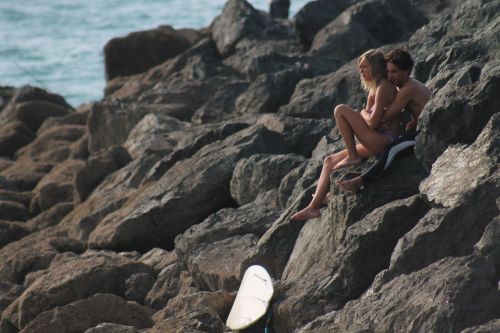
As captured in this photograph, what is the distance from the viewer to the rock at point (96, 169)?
1995 centimetres

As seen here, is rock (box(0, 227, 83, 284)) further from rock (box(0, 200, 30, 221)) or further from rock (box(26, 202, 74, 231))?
rock (box(0, 200, 30, 221))

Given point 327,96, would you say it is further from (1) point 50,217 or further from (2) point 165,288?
(2) point 165,288

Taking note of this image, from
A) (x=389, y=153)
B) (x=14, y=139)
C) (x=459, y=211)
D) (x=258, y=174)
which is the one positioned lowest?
(x=14, y=139)

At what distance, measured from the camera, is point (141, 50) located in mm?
33844

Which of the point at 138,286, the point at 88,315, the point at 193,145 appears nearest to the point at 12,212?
the point at 193,145

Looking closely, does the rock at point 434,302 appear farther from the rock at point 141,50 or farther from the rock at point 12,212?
the rock at point 141,50

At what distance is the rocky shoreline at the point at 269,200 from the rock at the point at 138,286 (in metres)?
0.02

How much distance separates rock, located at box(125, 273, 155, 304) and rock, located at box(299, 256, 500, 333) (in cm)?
478

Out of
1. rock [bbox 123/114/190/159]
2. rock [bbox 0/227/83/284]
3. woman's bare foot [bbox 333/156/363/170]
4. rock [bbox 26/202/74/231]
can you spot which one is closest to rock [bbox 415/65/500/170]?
woman's bare foot [bbox 333/156/363/170]

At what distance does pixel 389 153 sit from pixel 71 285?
4431 mm

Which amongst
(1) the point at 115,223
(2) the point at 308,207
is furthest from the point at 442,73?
(1) the point at 115,223

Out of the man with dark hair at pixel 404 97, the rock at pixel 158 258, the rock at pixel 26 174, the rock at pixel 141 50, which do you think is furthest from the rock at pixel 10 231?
the rock at pixel 141 50

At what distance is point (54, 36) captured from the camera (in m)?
74.4

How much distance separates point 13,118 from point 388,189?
22.4m
